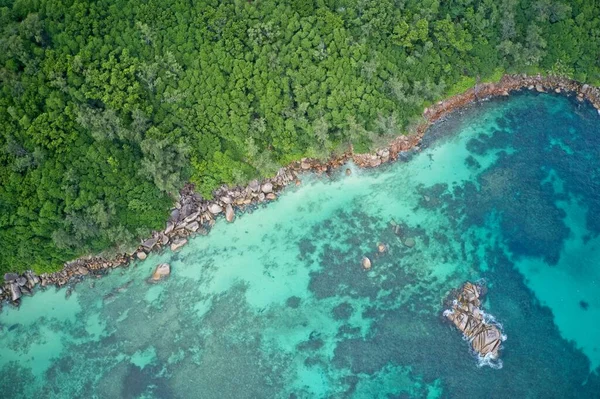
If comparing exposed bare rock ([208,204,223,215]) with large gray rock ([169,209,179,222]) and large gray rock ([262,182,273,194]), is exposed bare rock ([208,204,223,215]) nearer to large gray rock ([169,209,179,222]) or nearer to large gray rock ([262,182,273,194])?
large gray rock ([169,209,179,222])

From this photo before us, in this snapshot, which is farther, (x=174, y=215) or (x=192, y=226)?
(x=192, y=226)

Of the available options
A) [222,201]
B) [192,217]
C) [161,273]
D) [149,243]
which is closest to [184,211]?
[192,217]

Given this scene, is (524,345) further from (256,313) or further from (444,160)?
(256,313)

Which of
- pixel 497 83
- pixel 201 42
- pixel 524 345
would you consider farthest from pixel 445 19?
pixel 524 345

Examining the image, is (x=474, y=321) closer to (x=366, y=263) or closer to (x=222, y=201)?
(x=366, y=263)

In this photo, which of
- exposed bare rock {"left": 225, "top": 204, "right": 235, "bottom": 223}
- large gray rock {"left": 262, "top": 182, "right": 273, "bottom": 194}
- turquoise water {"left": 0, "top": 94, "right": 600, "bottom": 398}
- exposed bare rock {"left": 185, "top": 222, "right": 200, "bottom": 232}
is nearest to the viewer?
turquoise water {"left": 0, "top": 94, "right": 600, "bottom": 398}

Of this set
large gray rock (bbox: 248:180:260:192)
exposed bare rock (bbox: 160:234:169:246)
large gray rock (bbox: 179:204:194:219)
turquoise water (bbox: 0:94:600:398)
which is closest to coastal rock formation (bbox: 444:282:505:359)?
turquoise water (bbox: 0:94:600:398)

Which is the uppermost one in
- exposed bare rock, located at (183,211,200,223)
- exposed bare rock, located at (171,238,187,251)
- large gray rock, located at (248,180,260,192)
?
large gray rock, located at (248,180,260,192)

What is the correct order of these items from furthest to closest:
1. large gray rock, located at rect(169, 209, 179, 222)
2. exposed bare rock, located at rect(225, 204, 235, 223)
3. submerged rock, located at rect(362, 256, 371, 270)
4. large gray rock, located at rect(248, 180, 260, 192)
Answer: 1. large gray rock, located at rect(248, 180, 260, 192)
2. exposed bare rock, located at rect(225, 204, 235, 223)
3. large gray rock, located at rect(169, 209, 179, 222)
4. submerged rock, located at rect(362, 256, 371, 270)
